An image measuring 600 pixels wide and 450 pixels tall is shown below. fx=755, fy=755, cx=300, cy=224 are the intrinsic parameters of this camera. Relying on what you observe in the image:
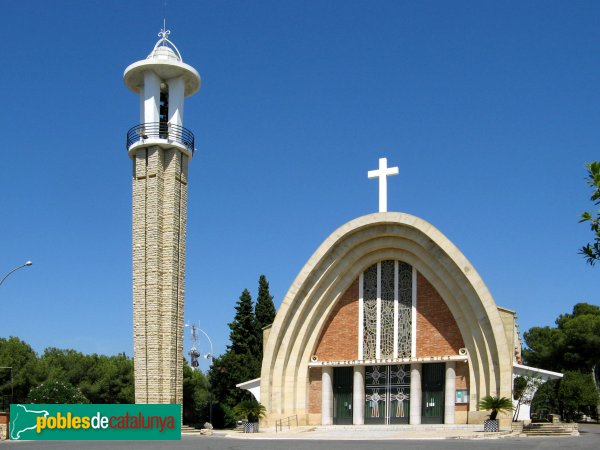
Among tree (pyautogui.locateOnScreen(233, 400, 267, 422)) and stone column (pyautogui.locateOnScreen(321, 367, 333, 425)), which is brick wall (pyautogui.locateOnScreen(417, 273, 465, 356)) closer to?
stone column (pyautogui.locateOnScreen(321, 367, 333, 425))

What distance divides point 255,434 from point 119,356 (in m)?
25.1

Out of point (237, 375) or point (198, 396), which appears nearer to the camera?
point (237, 375)

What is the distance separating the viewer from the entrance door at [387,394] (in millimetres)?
31469

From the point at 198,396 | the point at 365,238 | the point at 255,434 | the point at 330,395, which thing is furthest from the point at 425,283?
the point at 198,396

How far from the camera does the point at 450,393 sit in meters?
30.1

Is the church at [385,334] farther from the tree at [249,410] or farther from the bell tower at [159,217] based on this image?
the bell tower at [159,217]

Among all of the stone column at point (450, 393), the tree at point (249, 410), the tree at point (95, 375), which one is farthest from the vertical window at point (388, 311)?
the tree at point (95, 375)

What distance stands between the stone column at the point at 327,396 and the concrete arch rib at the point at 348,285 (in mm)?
786

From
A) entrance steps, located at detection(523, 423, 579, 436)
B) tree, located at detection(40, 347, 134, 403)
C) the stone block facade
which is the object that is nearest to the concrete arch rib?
entrance steps, located at detection(523, 423, 579, 436)

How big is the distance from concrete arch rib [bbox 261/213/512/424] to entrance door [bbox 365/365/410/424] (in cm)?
281

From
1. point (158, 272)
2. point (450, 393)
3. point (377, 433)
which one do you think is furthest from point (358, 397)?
point (158, 272)

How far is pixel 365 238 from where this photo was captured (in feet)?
106

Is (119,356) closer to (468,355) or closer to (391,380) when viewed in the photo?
(391,380)

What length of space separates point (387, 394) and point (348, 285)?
16.1 ft
